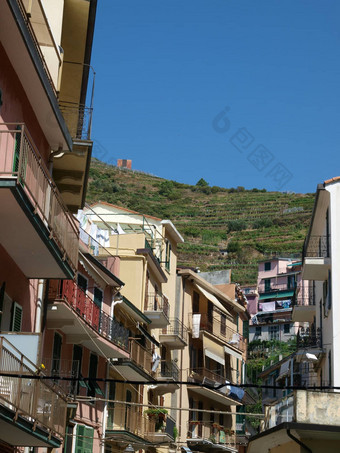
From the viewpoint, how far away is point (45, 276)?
16.9 m

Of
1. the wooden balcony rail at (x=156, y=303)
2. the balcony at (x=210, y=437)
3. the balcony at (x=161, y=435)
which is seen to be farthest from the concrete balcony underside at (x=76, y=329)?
the balcony at (x=210, y=437)

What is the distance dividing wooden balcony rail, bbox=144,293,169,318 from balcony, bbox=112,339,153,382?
3951 mm

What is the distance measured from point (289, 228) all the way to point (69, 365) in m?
159

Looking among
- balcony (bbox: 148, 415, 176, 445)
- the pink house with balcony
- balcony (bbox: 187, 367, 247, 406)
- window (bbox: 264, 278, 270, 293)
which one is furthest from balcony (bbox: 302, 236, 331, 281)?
window (bbox: 264, 278, 270, 293)

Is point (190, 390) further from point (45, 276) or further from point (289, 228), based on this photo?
point (289, 228)

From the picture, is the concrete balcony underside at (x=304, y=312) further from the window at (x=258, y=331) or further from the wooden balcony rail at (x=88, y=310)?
the window at (x=258, y=331)

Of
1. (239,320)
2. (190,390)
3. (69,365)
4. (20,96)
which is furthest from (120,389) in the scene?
(239,320)

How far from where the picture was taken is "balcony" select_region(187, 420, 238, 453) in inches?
1943

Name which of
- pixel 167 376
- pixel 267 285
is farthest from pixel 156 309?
pixel 267 285

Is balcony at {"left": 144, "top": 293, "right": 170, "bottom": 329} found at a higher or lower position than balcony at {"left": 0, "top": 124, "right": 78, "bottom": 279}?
higher

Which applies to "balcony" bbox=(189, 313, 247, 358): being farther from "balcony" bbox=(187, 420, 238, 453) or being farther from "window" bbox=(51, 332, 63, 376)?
"window" bbox=(51, 332, 63, 376)

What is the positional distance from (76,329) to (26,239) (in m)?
12.5

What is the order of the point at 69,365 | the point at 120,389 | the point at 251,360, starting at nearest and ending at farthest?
the point at 69,365
the point at 120,389
the point at 251,360

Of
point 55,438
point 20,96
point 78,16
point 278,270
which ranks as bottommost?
point 55,438
